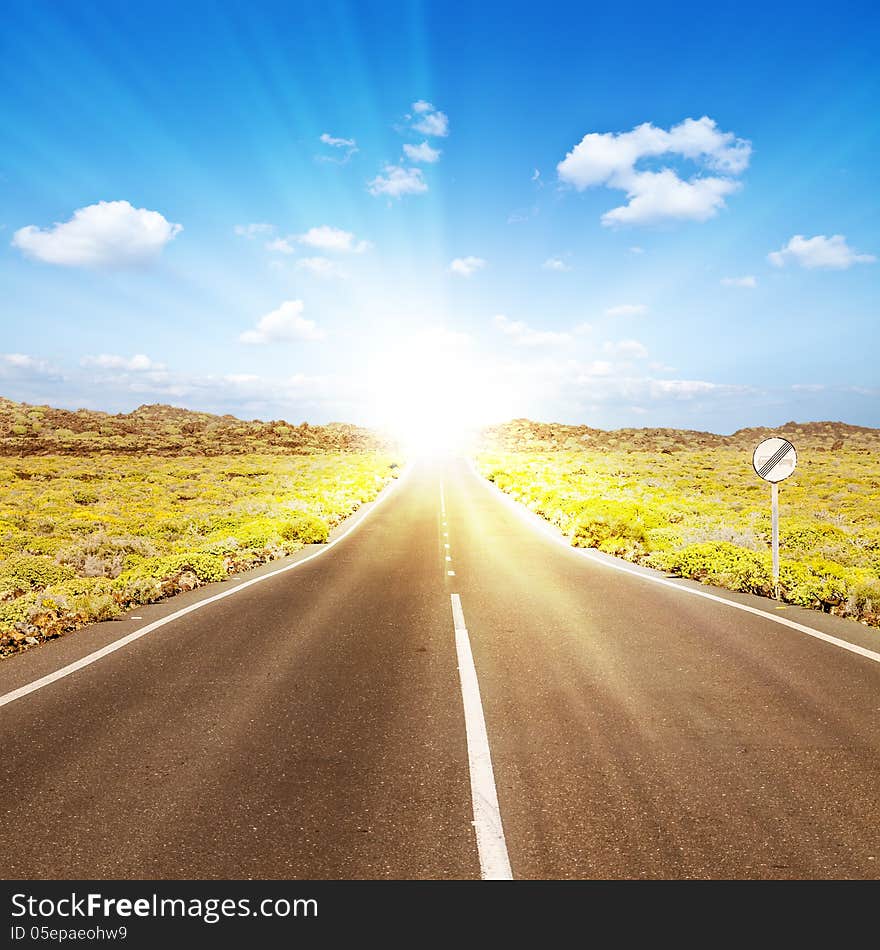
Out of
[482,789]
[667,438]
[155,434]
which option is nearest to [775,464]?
[482,789]

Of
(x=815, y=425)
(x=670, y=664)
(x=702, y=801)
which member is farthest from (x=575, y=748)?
(x=815, y=425)

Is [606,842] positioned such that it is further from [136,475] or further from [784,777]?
[136,475]

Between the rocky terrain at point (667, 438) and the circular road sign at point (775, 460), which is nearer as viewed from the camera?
the circular road sign at point (775, 460)

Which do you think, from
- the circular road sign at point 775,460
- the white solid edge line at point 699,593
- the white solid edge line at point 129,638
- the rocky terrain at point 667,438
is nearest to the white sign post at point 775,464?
the circular road sign at point 775,460

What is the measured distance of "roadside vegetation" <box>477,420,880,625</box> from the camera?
1074cm

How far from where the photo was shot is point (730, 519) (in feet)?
68.7

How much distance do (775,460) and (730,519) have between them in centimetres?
1174

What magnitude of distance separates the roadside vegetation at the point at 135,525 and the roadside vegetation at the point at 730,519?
358 inches

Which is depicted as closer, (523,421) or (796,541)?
(796,541)

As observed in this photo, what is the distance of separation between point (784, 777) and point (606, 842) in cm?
171

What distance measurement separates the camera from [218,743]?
4.79 metres

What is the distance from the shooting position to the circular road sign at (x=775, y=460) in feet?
32.9

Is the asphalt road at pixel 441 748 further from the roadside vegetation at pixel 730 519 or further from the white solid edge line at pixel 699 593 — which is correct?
the roadside vegetation at pixel 730 519
